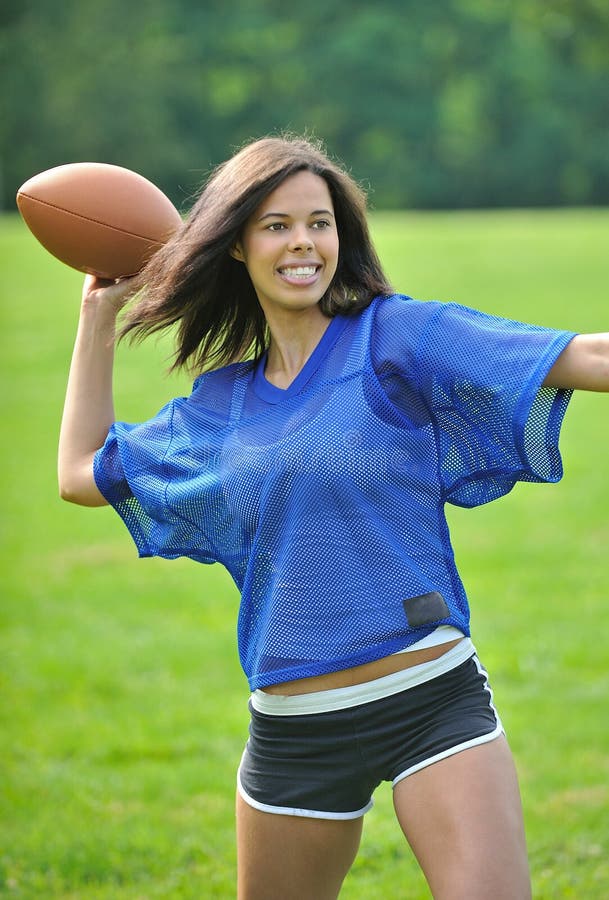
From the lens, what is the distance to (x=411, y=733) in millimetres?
2670

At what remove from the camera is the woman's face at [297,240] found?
2814mm

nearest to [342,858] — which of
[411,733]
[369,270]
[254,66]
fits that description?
[411,733]

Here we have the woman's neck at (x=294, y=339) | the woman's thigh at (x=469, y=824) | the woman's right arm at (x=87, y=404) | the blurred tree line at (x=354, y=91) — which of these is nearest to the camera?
the woman's thigh at (x=469, y=824)

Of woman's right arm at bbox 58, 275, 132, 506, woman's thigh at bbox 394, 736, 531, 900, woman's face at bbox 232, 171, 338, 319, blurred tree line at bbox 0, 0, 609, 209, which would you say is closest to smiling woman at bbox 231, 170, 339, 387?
woman's face at bbox 232, 171, 338, 319

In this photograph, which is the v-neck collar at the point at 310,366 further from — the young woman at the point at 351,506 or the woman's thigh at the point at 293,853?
the woman's thigh at the point at 293,853

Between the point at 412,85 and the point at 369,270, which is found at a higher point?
the point at 412,85

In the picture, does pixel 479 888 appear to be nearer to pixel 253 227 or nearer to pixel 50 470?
pixel 253 227

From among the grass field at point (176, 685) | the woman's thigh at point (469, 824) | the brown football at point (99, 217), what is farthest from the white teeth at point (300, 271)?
the grass field at point (176, 685)

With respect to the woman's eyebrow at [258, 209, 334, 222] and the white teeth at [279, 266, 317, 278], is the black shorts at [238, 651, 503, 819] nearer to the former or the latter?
the white teeth at [279, 266, 317, 278]

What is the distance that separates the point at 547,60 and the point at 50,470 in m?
36.3

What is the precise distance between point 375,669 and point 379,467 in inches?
15.9

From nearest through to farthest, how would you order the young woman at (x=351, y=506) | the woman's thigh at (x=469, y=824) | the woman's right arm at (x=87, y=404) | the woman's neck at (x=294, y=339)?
the woman's thigh at (x=469, y=824) < the young woman at (x=351, y=506) < the woman's neck at (x=294, y=339) < the woman's right arm at (x=87, y=404)

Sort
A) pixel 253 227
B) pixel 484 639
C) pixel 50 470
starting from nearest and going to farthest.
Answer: pixel 253 227 → pixel 484 639 → pixel 50 470

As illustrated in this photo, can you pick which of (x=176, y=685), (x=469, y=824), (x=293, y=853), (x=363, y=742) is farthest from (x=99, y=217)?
(x=176, y=685)
